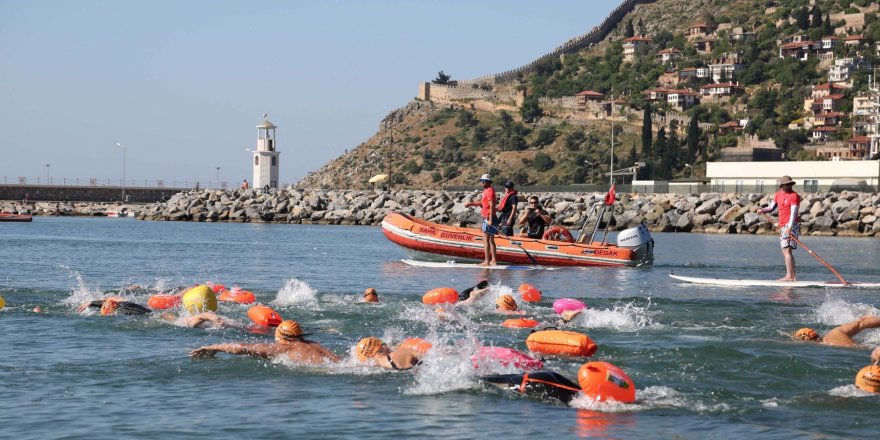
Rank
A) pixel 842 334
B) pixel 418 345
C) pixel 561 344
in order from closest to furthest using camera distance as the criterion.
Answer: pixel 418 345 → pixel 561 344 → pixel 842 334

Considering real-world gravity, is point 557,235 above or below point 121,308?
above

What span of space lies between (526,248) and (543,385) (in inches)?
575

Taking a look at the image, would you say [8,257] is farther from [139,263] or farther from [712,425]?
[712,425]

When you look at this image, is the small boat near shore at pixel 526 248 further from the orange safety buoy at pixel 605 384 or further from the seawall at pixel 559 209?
the seawall at pixel 559 209

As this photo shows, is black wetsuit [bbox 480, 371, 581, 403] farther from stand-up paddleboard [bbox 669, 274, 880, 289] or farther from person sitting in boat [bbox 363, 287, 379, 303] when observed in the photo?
stand-up paddleboard [bbox 669, 274, 880, 289]

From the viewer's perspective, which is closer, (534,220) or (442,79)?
(534,220)

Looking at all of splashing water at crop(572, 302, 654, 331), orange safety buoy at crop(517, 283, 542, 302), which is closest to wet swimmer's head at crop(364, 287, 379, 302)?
orange safety buoy at crop(517, 283, 542, 302)

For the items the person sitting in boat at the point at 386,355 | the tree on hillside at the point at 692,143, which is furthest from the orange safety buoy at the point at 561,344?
the tree on hillside at the point at 692,143

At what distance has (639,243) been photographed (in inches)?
1029


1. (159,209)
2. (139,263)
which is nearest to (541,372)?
(139,263)

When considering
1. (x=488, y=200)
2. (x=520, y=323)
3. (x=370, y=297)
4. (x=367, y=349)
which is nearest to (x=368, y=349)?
(x=367, y=349)

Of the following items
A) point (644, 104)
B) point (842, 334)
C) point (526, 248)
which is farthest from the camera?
point (644, 104)

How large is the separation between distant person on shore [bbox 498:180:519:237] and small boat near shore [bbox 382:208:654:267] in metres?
0.43

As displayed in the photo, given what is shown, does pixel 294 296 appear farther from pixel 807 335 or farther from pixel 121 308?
pixel 807 335
